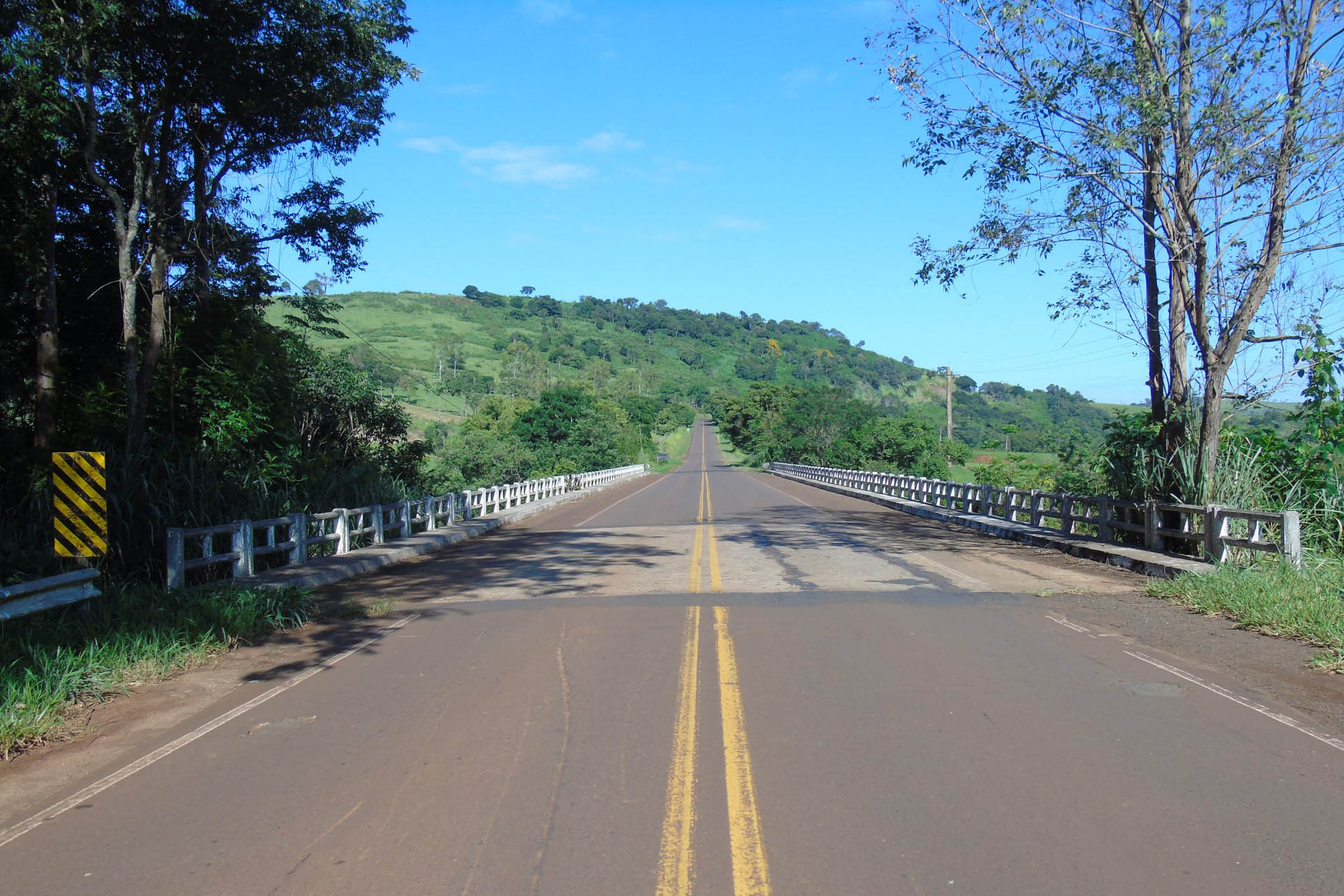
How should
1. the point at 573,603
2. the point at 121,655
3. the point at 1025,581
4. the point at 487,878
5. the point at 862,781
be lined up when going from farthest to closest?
the point at 1025,581
the point at 573,603
the point at 121,655
the point at 862,781
the point at 487,878

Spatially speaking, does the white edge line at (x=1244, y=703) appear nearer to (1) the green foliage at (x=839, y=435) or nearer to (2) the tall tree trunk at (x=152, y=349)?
(2) the tall tree trunk at (x=152, y=349)

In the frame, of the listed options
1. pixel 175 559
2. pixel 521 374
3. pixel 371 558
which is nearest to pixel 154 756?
pixel 175 559

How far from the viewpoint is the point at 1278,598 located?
32.9 feet

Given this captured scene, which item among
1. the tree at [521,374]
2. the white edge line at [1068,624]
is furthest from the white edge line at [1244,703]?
the tree at [521,374]

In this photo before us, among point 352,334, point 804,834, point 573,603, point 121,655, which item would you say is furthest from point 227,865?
point 352,334

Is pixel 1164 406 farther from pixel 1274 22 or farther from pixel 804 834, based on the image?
pixel 804 834

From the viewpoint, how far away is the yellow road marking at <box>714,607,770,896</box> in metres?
4.08

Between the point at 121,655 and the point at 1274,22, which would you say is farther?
the point at 1274,22

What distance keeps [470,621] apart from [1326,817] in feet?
25.8

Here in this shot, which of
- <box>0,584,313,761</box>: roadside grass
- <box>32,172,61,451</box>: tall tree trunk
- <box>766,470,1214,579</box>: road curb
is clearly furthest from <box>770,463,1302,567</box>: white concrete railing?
<box>32,172,61,451</box>: tall tree trunk

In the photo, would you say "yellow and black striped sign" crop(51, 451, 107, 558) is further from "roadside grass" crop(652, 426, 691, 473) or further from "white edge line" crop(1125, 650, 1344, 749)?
"roadside grass" crop(652, 426, 691, 473)

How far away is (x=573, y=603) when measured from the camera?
1130cm

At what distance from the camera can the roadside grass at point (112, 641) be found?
21.7ft

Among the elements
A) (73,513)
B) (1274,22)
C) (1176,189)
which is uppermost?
(1274,22)
